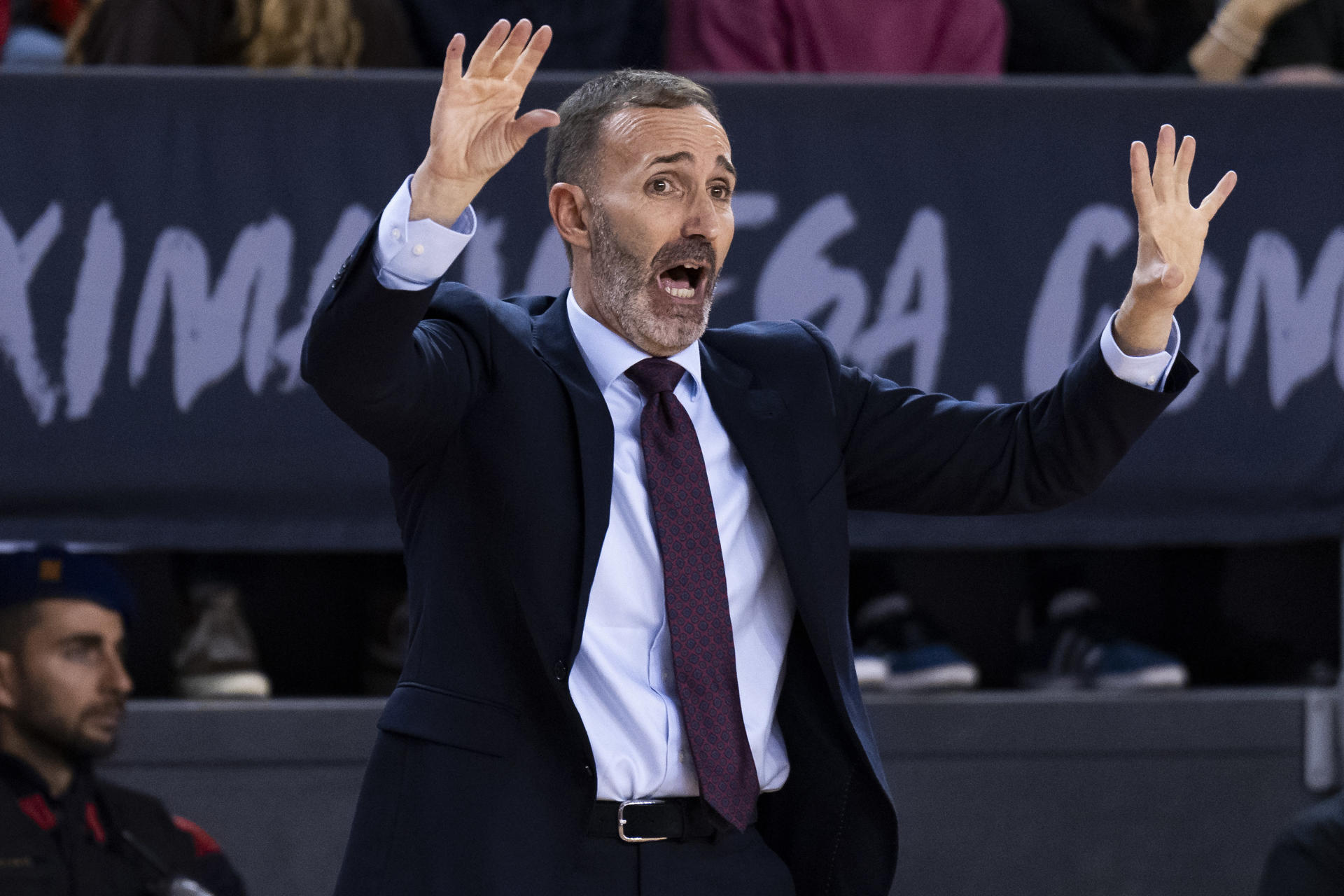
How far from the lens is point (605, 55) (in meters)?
3.29

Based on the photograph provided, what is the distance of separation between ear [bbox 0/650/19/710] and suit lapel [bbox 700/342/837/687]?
1781mm

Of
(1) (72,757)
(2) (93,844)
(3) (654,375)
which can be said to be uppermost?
(3) (654,375)

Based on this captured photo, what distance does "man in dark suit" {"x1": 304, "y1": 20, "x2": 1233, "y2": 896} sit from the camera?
142cm

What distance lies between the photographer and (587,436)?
1.51m

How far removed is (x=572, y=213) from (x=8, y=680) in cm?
175

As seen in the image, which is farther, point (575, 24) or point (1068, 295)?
point (575, 24)

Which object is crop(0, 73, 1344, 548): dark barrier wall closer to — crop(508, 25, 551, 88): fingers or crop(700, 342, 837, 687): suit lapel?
crop(700, 342, 837, 687): suit lapel

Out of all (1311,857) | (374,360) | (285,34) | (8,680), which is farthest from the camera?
(285,34)

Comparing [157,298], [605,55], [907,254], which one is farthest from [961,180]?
[157,298]

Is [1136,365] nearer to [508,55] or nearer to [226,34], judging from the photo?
[508,55]

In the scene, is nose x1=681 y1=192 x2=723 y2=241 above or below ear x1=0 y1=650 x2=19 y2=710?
above

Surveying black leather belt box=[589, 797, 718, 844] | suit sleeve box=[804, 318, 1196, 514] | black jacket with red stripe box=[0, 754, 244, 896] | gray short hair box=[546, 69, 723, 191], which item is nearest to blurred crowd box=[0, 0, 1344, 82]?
black jacket with red stripe box=[0, 754, 244, 896]

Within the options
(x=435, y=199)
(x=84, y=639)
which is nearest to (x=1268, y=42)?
(x=435, y=199)

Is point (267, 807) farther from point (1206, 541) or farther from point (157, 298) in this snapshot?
point (1206, 541)
